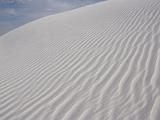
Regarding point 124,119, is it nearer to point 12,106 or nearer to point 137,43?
point 12,106

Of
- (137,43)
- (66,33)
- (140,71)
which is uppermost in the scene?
(66,33)

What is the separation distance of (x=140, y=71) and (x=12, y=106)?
7.52 ft

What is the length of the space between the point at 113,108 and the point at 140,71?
1.23 m

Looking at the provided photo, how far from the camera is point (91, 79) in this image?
14.6 ft

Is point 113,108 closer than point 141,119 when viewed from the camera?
No

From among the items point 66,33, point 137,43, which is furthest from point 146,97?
point 66,33

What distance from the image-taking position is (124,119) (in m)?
3.06

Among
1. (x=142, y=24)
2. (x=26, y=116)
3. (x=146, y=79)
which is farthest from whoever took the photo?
(x=142, y=24)

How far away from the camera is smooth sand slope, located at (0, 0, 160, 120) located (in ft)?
11.2

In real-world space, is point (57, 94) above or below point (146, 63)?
below

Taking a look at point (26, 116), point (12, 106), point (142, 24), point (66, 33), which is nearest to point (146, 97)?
point (26, 116)

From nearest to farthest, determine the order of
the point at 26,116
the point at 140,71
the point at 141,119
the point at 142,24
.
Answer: the point at 141,119 < the point at 26,116 < the point at 140,71 < the point at 142,24

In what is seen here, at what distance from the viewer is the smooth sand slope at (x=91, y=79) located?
135 inches

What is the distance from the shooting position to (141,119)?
9.82 feet
